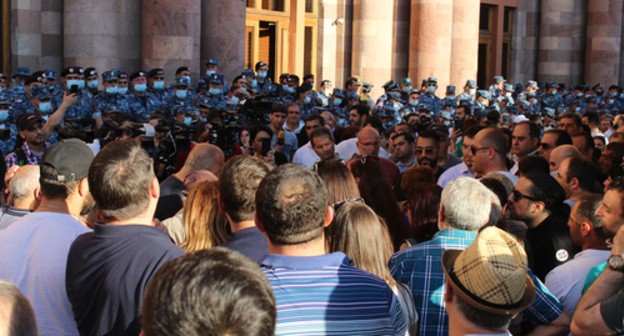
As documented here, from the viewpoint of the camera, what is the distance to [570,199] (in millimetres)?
6742

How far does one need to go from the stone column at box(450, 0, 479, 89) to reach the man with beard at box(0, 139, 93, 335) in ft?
55.3

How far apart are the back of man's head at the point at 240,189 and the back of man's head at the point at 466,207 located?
928 millimetres

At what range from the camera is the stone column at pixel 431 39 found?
1948 cm

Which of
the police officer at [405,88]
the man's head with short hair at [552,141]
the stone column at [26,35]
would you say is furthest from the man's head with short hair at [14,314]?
the police officer at [405,88]

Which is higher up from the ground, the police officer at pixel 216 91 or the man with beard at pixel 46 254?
the police officer at pixel 216 91

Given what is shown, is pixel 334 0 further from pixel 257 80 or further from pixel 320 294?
pixel 320 294

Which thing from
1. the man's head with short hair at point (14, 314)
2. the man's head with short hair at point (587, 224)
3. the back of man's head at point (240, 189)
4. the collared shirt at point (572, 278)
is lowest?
the collared shirt at point (572, 278)

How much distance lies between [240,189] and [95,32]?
9805 millimetres

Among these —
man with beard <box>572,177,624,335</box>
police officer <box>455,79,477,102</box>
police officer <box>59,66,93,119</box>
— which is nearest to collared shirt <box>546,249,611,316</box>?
man with beard <box>572,177,624,335</box>

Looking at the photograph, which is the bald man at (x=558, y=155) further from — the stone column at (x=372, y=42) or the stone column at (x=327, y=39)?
the stone column at (x=327, y=39)

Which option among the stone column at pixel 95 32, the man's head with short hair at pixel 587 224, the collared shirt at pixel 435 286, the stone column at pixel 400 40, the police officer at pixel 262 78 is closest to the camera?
the collared shirt at pixel 435 286

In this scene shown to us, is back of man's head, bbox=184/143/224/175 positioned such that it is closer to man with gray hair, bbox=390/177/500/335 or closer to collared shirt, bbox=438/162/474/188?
man with gray hair, bbox=390/177/500/335

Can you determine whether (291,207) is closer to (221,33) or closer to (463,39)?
(221,33)

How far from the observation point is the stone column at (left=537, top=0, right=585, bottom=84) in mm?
25562
